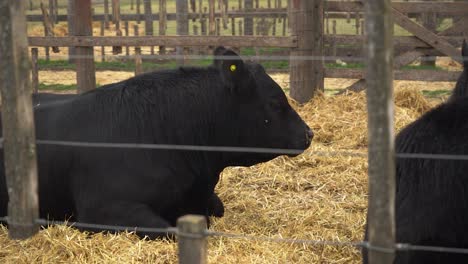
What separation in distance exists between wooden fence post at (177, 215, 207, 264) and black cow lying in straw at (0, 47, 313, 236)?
1822mm

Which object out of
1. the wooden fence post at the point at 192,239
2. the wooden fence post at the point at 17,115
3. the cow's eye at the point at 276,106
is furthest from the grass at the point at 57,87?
the wooden fence post at the point at 192,239

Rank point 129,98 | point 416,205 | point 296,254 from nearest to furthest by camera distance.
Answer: point 416,205
point 296,254
point 129,98

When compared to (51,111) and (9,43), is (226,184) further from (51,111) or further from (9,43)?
(9,43)

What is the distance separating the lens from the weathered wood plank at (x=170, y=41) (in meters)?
10.6

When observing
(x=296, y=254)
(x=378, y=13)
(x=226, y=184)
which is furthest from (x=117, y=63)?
(x=378, y=13)

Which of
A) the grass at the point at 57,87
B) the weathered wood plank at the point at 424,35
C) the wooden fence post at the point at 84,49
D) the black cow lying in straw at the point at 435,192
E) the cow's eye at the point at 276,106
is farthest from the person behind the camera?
the grass at the point at 57,87

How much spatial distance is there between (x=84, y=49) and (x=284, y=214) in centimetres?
584

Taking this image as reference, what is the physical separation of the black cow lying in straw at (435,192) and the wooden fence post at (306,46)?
595 cm

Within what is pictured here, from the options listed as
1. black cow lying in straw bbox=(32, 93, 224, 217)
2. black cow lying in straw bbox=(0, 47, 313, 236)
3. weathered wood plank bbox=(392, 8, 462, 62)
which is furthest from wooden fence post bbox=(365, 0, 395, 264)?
weathered wood plank bbox=(392, 8, 462, 62)

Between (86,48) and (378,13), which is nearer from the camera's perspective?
(378,13)

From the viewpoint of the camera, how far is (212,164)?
5938 millimetres

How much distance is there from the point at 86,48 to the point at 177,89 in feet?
18.6

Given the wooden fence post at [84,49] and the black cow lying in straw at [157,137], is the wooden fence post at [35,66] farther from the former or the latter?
the black cow lying in straw at [157,137]

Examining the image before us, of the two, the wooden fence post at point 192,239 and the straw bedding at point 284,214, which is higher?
the wooden fence post at point 192,239
